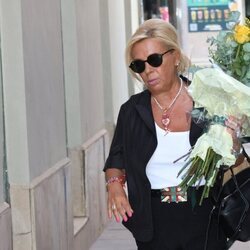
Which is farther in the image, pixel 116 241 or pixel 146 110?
pixel 116 241

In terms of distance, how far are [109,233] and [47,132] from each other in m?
2.37

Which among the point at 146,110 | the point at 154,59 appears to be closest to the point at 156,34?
the point at 154,59

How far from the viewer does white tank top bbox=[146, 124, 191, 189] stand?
13.3 feet

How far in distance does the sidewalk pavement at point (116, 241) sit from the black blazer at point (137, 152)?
3.47m

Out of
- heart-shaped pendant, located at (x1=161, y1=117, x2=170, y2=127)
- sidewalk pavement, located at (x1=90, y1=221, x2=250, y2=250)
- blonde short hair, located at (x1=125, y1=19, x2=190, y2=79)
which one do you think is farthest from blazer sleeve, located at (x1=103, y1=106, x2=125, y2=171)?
sidewalk pavement, located at (x1=90, y1=221, x2=250, y2=250)

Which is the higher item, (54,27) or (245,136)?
(54,27)

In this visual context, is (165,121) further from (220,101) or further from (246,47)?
(246,47)

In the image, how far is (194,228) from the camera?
4.13 meters

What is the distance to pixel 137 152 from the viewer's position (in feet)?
13.6

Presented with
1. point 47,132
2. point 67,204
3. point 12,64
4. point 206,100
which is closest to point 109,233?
point 67,204

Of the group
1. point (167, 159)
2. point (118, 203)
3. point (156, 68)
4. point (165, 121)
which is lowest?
point (118, 203)

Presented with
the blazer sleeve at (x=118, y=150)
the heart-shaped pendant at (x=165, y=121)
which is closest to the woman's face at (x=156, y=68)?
the heart-shaped pendant at (x=165, y=121)

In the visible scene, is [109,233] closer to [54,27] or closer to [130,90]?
[54,27]

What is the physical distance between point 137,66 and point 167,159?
440 mm
